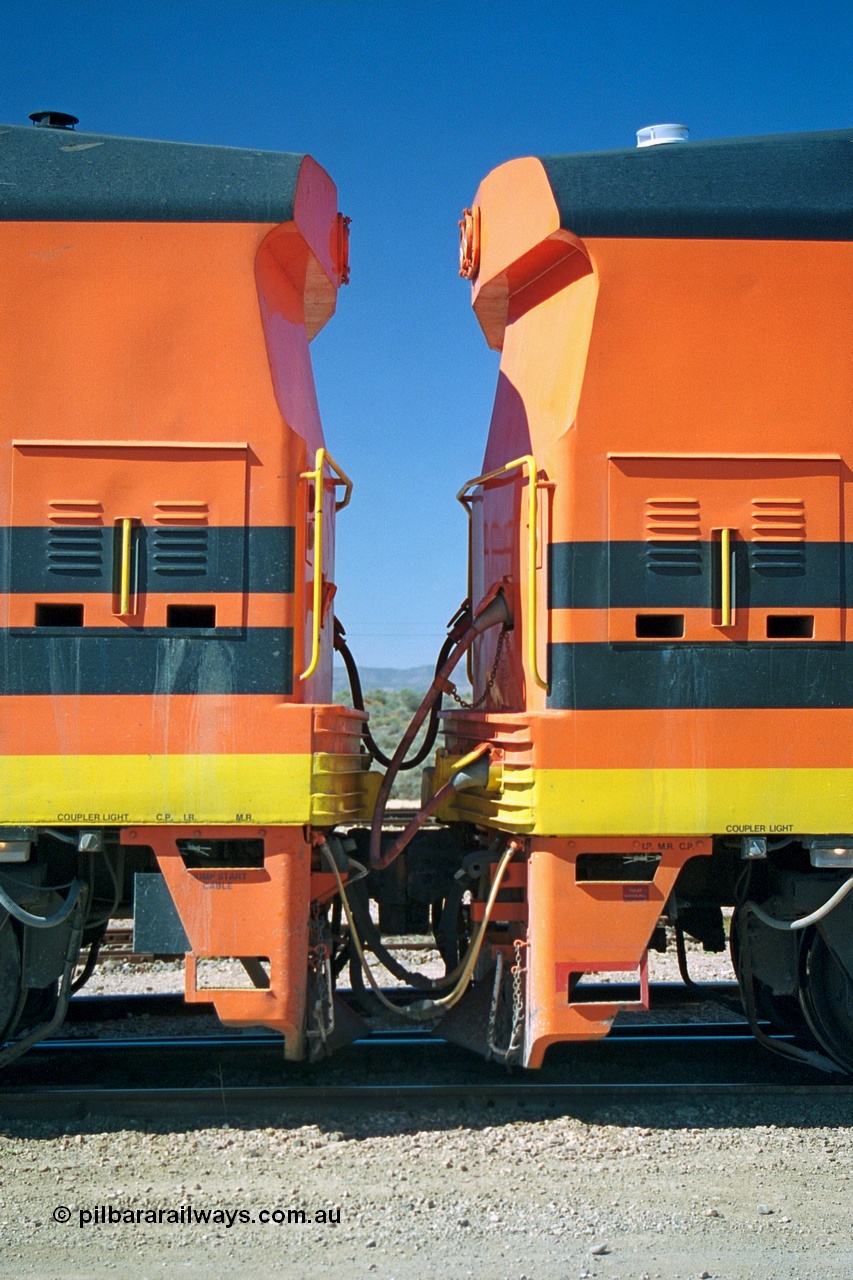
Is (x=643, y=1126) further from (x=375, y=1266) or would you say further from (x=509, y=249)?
(x=509, y=249)

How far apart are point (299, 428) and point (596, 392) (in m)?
1.59

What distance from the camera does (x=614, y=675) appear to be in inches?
211

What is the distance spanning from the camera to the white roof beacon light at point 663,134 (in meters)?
6.29

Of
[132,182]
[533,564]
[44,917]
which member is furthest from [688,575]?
[44,917]

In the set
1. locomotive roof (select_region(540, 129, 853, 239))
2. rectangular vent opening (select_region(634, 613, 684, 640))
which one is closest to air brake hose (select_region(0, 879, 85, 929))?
rectangular vent opening (select_region(634, 613, 684, 640))

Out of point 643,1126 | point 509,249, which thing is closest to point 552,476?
point 509,249

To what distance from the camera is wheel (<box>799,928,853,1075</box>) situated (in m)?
5.77

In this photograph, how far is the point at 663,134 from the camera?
630 centimetres

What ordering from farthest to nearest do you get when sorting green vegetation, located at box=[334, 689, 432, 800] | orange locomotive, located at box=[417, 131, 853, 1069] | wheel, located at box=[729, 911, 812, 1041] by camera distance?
green vegetation, located at box=[334, 689, 432, 800]
wheel, located at box=[729, 911, 812, 1041]
orange locomotive, located at box=[417, 131, 853, 1069]

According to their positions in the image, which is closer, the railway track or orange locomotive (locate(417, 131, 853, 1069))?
orange locomotive (locate(417, 131, 853, 1069))

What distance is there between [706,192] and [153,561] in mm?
3238

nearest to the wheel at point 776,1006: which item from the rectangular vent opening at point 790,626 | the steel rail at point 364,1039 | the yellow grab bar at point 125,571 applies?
the steel rail at point 364,1039

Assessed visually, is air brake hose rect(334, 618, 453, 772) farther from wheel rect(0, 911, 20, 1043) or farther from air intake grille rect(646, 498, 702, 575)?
wheel rect(0, 911, 20, 1043)

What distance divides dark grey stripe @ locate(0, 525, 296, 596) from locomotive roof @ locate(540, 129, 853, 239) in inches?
87.1
